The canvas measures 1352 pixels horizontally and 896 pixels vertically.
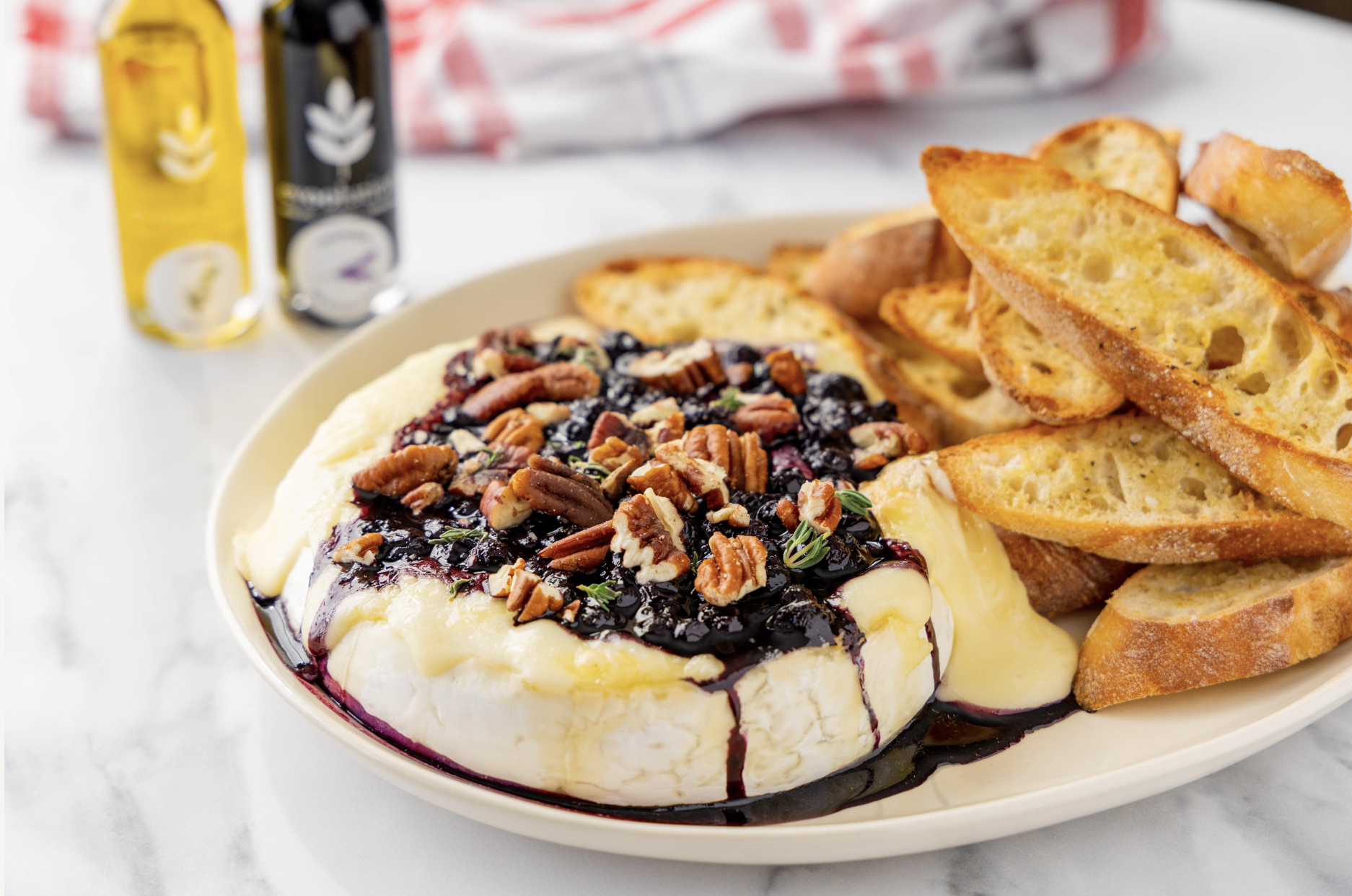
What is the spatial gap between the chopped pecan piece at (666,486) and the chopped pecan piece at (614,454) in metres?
0.08

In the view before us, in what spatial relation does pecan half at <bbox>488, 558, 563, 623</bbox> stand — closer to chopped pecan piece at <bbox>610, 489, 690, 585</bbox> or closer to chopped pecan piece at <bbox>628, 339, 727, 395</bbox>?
chopped pecan piece at <bbox>610, 489, 690, 585</bbox>

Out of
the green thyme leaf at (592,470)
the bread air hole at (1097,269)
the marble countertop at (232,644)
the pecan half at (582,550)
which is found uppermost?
the bread air hole at (1097,269)

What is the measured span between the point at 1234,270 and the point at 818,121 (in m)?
2.04

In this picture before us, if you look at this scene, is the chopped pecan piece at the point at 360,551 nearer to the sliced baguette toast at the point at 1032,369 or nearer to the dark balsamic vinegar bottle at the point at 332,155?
the sliced baguette toast at the point at 1032,369

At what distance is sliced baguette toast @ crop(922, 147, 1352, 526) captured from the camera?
1828mm

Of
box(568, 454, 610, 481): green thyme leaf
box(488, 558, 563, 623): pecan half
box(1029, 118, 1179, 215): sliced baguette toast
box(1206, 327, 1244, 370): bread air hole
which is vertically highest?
box(1029, 118, 1179, 215): sliced baguette toast

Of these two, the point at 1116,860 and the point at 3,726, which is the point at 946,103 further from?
the point at 3,726

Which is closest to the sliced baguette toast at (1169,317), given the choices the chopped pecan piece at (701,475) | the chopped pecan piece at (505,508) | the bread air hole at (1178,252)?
the bread air hole at (1178,252)

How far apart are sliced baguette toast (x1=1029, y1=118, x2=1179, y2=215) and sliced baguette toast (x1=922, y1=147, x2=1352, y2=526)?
133 millimetres

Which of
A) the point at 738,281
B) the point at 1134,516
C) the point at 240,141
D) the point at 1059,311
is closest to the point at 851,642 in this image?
the point at 1134,516

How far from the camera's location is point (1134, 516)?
1.89 meters

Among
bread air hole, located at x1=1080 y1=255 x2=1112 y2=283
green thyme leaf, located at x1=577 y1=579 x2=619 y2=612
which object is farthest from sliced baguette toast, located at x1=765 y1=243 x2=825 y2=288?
green thyme leaf, located at x1=577 y1=579 x2=619 y2=612

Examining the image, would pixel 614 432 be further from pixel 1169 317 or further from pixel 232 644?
pixel 1169 317

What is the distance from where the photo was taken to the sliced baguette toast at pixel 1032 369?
1.98 meters
